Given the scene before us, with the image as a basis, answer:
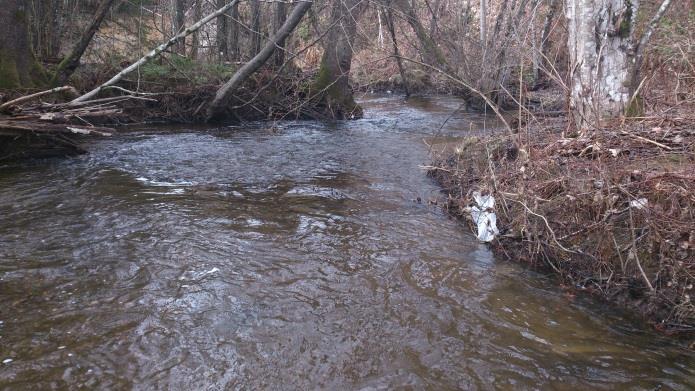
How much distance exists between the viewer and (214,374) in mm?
3684

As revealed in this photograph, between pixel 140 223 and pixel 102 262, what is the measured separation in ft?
3.75

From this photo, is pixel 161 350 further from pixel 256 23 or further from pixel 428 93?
pixel 428 93

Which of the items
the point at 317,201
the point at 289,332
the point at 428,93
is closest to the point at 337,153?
the point at 317,201

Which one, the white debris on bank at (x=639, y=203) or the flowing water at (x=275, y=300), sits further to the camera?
the white debris on bank at (x=639, y=203)

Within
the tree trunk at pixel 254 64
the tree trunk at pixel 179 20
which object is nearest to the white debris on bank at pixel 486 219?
the tree trunk at pixel 254 64

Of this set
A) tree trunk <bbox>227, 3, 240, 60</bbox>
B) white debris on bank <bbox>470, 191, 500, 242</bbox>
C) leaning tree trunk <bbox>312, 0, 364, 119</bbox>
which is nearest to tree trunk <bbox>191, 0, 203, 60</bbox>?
tree trunk <bbox>227, 3, 240, 60</bbox>

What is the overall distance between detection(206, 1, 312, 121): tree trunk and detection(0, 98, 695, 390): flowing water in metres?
5.29

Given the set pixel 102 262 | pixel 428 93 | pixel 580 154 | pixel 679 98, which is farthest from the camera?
pixel 428 93

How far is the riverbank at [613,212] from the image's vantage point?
447 cm

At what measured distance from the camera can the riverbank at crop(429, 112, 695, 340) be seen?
14.7 feet

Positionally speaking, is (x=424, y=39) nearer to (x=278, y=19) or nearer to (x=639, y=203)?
(x=278, y=19)

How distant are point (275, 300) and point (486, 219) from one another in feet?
9.16

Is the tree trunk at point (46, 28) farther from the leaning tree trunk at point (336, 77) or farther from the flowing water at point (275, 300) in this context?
the leaning tree trunk at point (336, 77)

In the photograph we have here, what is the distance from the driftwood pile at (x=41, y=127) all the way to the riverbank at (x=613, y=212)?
5762mm
